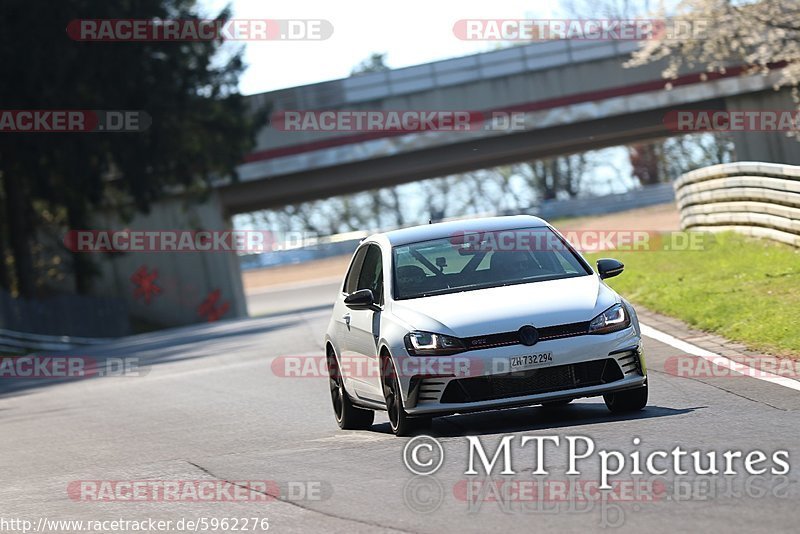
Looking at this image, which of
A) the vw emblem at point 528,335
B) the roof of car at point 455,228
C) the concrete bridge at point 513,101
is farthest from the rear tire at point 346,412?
the concrete bridge at point 513,101

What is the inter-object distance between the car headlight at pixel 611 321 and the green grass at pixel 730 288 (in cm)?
301

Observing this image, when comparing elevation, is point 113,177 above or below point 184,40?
below

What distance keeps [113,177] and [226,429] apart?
40421mm

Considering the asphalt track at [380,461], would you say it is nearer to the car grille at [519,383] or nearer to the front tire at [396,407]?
the front tire at [396,407]

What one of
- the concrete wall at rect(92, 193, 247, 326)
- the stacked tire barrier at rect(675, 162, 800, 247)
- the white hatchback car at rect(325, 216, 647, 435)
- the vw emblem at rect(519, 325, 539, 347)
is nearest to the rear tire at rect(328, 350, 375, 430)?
the white hatchback car at rect(325, 216, 647, 435)

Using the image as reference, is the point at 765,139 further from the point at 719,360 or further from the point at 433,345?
the point at 433,345

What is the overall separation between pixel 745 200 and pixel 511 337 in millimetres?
16545

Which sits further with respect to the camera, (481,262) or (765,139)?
(765,139)

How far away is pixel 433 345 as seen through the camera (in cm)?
1062

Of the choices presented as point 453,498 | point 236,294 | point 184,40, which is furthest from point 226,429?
point 236,294

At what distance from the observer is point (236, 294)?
58781mm

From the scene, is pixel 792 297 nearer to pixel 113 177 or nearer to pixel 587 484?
pixel 587 484

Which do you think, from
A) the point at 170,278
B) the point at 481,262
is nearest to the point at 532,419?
the point at 481,262

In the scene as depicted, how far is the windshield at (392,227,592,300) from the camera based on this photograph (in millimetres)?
11602
